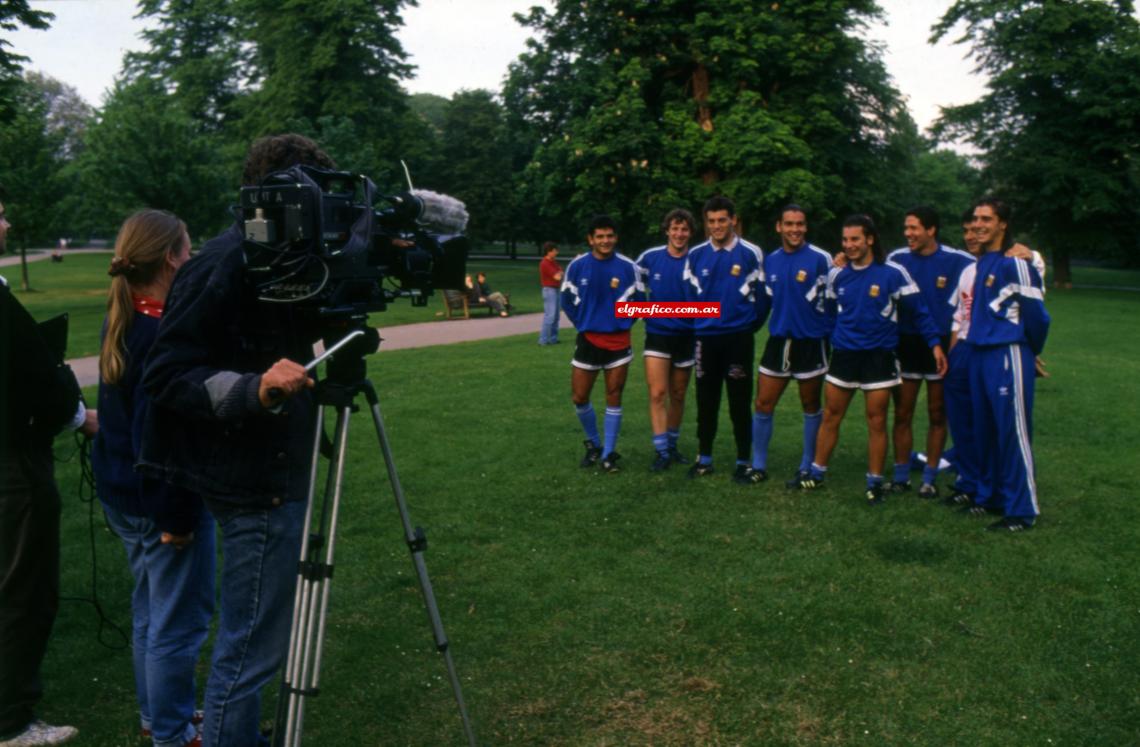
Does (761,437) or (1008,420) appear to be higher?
(1008,420)

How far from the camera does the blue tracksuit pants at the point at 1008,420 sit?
705 centimetres

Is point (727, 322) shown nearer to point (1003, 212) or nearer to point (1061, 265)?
point (1003, 212)

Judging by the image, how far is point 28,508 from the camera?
13.3 feet

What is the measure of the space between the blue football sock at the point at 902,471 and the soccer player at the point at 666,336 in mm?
1961

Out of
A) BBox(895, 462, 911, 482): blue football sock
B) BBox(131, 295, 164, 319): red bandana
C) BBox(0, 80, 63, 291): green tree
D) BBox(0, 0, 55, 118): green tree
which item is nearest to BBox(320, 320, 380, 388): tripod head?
BBox(131, 295, 164, 319): red bandana

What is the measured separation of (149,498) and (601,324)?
5.87m

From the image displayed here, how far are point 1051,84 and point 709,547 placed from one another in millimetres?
42361

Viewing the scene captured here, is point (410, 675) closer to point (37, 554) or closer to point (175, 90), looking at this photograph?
point (37, 554)

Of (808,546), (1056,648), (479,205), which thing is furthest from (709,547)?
(479,205)

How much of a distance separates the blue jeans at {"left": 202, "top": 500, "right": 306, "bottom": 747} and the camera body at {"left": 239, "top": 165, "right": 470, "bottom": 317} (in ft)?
2.35

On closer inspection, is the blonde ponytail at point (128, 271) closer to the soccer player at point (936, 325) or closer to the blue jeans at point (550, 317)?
the soccer player at point (936, 325)

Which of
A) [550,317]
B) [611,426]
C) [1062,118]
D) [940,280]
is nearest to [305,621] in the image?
[611,426]

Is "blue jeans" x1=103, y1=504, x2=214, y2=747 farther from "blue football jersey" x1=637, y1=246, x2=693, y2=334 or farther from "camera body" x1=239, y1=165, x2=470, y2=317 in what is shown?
"blue football jersey" x1=637, y1=246, x2=693, y2=334

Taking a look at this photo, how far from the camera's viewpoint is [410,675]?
4.91 meters
